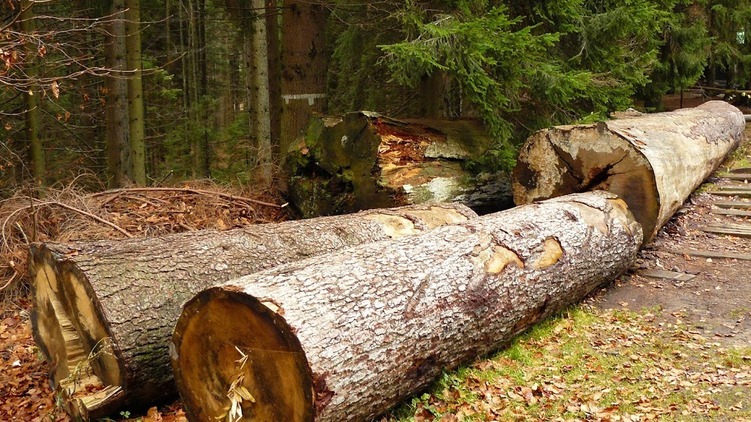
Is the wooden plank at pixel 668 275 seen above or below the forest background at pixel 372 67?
below

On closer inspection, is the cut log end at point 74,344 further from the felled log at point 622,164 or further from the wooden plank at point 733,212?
the wooden plank at point 733,212

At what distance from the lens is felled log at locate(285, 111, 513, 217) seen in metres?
7.20

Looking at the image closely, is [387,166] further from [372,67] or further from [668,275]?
[372,67]

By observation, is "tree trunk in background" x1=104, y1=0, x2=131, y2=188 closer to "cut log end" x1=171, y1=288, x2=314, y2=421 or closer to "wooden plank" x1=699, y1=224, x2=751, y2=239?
"cut log end" x1=171, y1=288, x2=314, y2=421

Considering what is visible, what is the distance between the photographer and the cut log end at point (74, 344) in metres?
3.99

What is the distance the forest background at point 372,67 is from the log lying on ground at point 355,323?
2478 millimetres

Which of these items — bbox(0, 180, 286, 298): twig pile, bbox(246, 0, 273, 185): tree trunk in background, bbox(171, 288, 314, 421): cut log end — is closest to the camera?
bbox(171, 288, 314, 421): cut log end

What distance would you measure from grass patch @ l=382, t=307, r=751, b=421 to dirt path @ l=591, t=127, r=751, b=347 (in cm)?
37

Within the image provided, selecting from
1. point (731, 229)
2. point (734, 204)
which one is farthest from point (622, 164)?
point (734, 204)

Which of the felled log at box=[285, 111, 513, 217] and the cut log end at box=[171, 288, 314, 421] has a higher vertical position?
the felled log at box=[285, 111, 513, 217]

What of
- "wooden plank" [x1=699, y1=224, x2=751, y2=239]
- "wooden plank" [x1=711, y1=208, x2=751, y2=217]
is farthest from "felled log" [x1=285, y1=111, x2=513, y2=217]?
"wooden plank" [x1=711, y1=208, x2=751, y2=217]

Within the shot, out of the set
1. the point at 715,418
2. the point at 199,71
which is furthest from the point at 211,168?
the point at 715,418

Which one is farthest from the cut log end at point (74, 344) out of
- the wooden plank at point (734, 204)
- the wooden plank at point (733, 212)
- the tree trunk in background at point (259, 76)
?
the wooden plank at point (734, 204)

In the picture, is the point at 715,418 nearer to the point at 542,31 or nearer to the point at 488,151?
the point at 488,151
